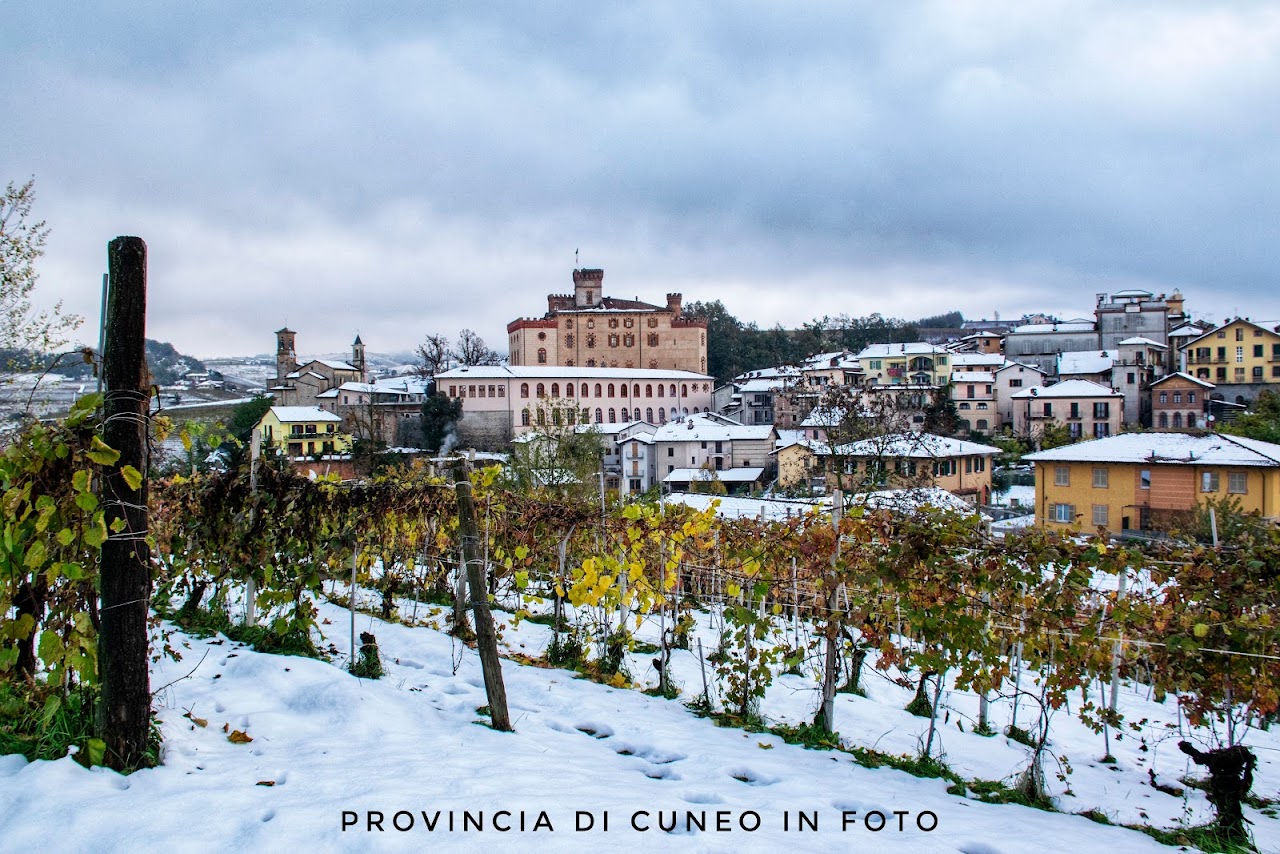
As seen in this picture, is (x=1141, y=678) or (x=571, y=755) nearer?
(x=571, y=755)

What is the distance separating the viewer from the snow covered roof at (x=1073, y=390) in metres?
45.9

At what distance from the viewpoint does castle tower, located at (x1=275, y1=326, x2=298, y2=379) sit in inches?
2827

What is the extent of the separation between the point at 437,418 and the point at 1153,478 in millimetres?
40953

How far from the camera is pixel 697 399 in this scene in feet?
206

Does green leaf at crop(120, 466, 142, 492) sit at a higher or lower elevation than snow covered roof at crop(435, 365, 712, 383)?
lower

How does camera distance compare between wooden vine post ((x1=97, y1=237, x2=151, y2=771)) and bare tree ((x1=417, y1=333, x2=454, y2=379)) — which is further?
bare tree ((x1=417, y1=333, x2=454, y2=379))

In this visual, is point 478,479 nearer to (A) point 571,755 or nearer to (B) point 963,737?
(A) point 571,755

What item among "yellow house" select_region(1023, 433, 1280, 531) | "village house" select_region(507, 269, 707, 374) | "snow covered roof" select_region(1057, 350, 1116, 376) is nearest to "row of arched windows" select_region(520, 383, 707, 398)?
"village house" select_region(507, 269, 707, 374)

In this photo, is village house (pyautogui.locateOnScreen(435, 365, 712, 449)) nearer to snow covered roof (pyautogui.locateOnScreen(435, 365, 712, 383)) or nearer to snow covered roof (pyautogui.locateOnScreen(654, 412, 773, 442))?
snow covered roof (pyautogui.locateOnScreen(435, 365, 712, 383))

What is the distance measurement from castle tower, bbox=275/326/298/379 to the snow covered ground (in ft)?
238

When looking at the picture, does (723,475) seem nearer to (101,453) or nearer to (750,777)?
(750,777)

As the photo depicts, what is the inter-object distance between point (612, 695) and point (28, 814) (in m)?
3.31

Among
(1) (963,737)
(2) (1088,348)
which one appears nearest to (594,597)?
(1) (963,737)

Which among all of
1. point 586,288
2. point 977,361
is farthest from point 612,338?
point 977,361
